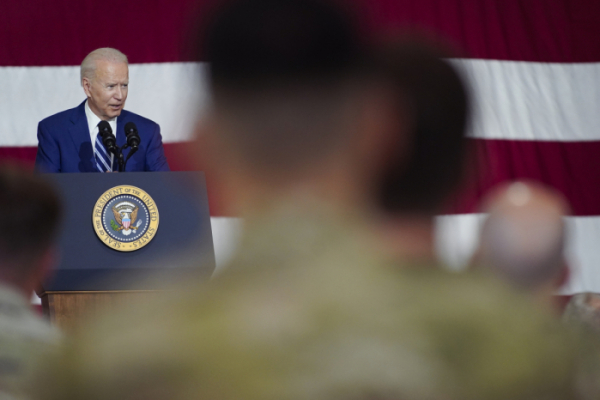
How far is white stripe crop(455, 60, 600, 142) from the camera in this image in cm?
387

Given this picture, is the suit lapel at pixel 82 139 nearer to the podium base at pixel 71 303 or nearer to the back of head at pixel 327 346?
the podium base at pixel 71 303

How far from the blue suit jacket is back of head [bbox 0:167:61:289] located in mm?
1245

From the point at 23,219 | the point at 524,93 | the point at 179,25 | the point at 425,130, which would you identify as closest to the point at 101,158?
the point at 23,219

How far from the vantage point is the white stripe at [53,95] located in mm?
3637

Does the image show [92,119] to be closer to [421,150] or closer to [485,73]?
[485,73]

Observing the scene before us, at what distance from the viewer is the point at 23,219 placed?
111 cm

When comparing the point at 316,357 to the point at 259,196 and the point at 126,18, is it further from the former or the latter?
the point at 126,18

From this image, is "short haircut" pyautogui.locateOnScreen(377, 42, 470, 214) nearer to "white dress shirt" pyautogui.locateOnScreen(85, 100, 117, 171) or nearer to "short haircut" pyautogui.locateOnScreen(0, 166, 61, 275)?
"short haircut" pyautogui.locateOnScreen(0, 166, 61, 275)

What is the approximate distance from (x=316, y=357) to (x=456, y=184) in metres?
0.21

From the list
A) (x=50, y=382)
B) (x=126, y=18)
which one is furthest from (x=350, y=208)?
(x=126, y=18)

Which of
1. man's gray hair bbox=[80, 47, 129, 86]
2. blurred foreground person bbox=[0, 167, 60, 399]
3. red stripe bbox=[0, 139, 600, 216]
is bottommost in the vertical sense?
blurred foreground person bbox=[0, 167, 60, 399]

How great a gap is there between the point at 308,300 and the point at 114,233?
159 cm

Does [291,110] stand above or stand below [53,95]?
below

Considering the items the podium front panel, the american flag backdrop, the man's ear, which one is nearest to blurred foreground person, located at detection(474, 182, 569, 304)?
the podium front panel
